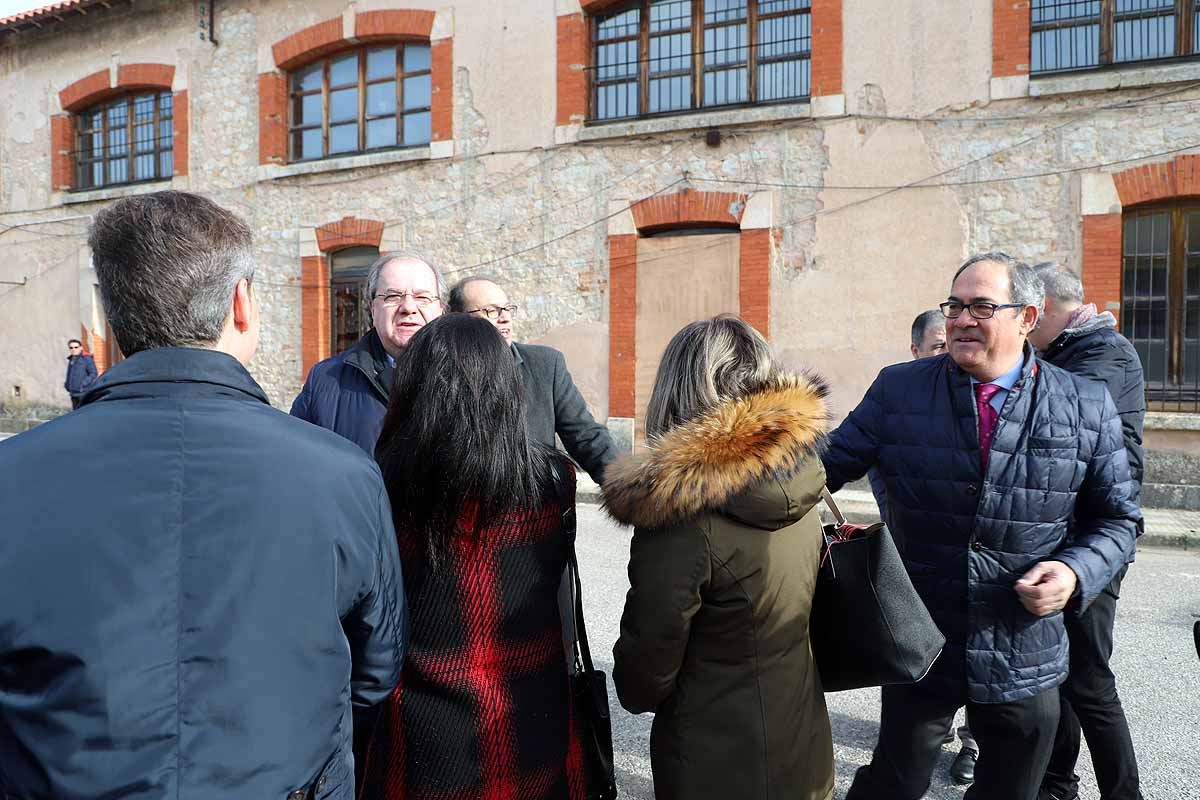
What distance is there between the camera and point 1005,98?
9156mm

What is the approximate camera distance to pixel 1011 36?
358 inches

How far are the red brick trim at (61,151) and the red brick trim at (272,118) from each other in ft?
15.4

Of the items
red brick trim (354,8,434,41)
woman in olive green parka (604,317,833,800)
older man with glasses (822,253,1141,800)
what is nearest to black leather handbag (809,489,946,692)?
woman in olive green parka (604,317,833,800)

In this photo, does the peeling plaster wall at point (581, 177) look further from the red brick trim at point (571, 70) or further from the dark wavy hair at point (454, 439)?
the dark wavy hair at point (454, 439)

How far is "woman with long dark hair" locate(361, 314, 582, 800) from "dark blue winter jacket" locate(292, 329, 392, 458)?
0.90 meters

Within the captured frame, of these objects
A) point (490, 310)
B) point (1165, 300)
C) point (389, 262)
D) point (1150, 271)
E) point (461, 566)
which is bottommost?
point (461, 566)

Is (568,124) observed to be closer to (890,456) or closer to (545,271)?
(545,271)

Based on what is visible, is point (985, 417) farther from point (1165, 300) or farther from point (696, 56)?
point (696, 56)

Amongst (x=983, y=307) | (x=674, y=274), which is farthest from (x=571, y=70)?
(x=983, y=307)

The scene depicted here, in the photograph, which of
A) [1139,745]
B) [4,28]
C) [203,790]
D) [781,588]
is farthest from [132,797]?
[4,28]

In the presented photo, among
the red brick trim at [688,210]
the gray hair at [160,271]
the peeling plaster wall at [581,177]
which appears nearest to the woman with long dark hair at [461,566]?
the gray hair at [160,271]

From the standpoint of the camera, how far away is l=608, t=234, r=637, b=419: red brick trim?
10.9m

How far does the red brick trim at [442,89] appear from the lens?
11766 millimetres

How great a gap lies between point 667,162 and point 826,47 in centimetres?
231
